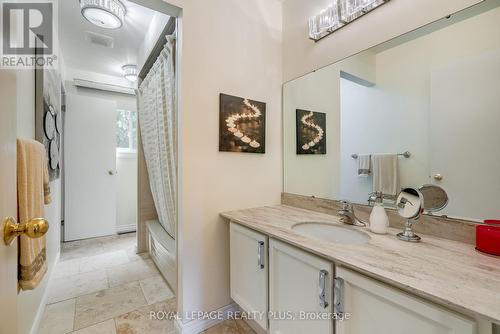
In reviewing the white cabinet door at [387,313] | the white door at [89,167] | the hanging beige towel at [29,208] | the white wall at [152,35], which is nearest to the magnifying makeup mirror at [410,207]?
the white cabinet door at [387,313]

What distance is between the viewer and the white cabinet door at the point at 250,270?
4.00 ft

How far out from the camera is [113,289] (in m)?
1.96

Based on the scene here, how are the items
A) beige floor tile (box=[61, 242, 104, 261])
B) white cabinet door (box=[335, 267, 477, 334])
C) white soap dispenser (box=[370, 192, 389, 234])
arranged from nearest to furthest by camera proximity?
white cabinet door (box=[335, 267, 477, 334]) < white soap dispenser (box=[370, 192, 389, 234]) < beige floor tile (box=[61, 242, 104, 261])

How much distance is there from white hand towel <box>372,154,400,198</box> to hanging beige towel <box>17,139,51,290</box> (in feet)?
5.43

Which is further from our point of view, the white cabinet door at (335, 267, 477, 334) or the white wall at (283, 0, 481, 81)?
the white wall at (283, 0, 481, 81)

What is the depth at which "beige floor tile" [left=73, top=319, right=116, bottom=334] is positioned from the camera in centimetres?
146

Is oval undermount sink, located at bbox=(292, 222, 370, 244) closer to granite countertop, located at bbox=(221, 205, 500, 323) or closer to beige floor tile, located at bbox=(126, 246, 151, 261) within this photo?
granite countertop, located at bbox=(221, 205, 500, 323)

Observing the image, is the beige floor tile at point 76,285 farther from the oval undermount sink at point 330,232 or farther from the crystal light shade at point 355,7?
the crystal light shade at point 355,7

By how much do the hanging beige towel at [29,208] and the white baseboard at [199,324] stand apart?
906mm

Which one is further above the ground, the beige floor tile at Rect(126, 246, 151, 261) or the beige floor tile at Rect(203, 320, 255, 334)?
the beige floor tile at Rect(126, 246, 151, 261)

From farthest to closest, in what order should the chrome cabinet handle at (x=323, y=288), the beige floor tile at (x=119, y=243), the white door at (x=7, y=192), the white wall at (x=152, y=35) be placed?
1. the beige floor tile at (x=119, y=243)
2. the white wall at (x=152, y=35)
3. the chrome cabinet handle at (x=323, y=288)
4. the white door at (x=7, y=192)

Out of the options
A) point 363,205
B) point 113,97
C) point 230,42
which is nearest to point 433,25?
point 363,205

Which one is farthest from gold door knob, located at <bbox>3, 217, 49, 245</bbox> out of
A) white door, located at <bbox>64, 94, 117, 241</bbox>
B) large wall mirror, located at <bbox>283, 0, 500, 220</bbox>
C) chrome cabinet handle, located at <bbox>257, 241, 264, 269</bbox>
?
white door, located at <bbox>64, 94, 117, 241</bbox>

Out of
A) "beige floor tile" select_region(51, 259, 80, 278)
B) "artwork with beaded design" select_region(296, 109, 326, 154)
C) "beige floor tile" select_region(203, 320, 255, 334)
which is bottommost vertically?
"beige floor tile" select_region(203, 320, 255, 334)
